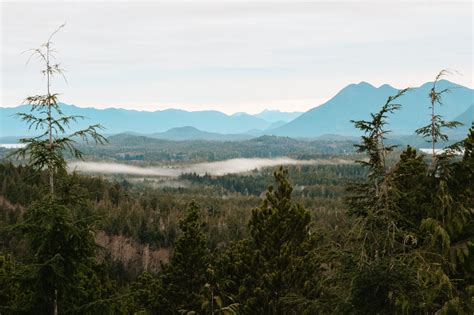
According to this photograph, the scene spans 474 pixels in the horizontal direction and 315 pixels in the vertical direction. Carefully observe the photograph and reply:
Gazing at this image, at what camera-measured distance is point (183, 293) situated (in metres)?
31.2

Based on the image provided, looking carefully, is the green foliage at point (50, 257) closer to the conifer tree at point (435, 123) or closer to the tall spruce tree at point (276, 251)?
the conifer tree at point (435, 123)

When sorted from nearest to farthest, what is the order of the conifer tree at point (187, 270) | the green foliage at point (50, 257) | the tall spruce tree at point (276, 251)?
the green foliage at point (50, 257) → the tall spruce tree at point (276, 251) → the conifer tree at point (187, 270)

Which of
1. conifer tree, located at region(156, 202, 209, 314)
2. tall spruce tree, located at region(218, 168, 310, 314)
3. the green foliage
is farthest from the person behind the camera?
conifer tree, located at region(156, 202, 209, 314)

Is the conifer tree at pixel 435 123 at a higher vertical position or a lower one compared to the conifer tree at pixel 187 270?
higher

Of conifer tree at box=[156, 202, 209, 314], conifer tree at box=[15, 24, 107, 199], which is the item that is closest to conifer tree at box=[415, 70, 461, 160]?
conifer tree at box=[15, 24, 107, 199]

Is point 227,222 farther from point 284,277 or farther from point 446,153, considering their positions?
point 446,153

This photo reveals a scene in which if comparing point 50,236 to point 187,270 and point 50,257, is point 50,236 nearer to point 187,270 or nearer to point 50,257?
point 50,257

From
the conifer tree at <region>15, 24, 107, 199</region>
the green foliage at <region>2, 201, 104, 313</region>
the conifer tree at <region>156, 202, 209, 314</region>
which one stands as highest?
the conifer tree at <region>15, 24, 107, 199</region>

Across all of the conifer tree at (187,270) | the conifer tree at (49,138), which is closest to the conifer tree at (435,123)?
the conifer tree at (49,138)

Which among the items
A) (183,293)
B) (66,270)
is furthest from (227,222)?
(66,270)

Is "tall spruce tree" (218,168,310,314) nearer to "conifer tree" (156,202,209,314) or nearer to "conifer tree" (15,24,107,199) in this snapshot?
"conifer tree" (156,202,209,314)

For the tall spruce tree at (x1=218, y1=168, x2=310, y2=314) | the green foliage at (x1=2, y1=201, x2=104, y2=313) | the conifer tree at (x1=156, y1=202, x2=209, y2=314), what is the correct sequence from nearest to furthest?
the green foliage at (x1=2, y1=201, x2=104, y2=313) → the tall spruce tree at (x1=218, y1=168, x2=310, y2=314) → the conifer tree at (x1=156, y1=202, x2=209, y2=314)

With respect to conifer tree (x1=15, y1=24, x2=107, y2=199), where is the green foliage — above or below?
below

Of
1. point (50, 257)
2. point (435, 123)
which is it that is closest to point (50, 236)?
point (50, 257)
